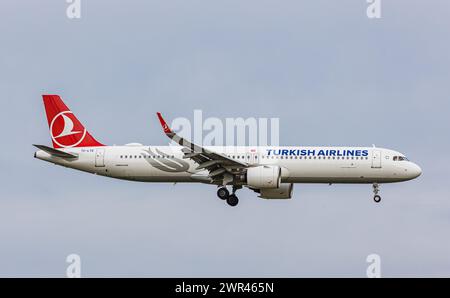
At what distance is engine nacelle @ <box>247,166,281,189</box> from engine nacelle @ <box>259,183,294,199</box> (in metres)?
3.59

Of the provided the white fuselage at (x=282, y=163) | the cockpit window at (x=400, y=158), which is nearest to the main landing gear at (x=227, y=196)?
the white fuselage at (x=282, y=163)

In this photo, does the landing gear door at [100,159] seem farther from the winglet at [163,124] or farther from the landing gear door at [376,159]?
the landing gear door at [376,159]

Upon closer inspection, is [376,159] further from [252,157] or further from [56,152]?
[56,152]

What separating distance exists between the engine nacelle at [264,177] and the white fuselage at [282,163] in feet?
5.06

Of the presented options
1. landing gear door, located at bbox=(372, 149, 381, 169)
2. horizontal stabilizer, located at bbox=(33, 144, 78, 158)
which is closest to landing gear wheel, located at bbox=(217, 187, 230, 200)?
landing gear door, located at bbox=(372, 149, 381, 169)

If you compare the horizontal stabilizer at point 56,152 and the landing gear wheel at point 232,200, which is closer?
the landing gear wheel at point 232,200

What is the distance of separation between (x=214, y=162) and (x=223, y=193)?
2563 mm

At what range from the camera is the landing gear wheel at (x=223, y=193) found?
68.9 m

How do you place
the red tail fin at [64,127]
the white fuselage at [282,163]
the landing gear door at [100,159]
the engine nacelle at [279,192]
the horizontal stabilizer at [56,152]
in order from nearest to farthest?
the white fuselage at [282,163], the horizontal stabilizer at [56,152], the landing gear door at [100,159], the engine nacelle at [279,192], the red tail fin at [64,127]

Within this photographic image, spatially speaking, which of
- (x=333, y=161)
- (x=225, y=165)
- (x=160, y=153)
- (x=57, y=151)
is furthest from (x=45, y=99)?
(x=333, y=161)

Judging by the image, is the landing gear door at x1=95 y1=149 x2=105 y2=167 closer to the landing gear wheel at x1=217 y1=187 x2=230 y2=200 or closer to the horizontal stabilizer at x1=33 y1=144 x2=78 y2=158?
the horizontal stabilizer at x1=33 y1=144 x2=78 y2=158

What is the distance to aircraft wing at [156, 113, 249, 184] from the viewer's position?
6638 centimetres
